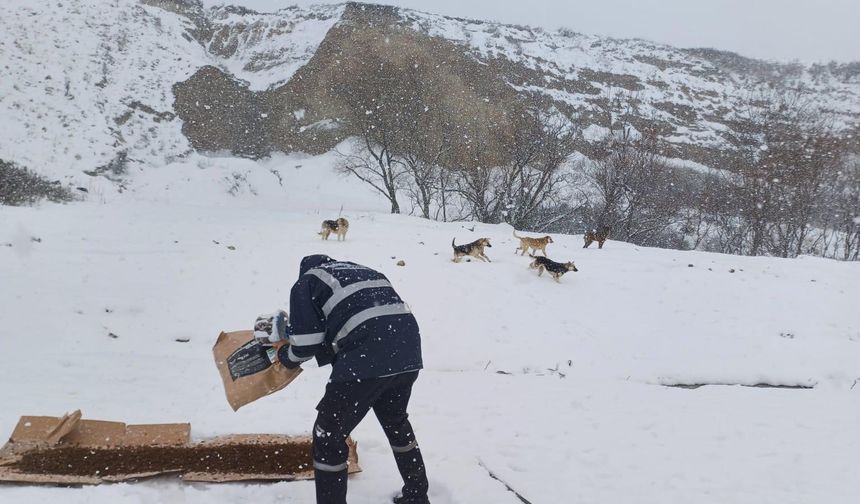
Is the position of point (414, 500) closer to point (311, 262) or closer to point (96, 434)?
point (311, 262)

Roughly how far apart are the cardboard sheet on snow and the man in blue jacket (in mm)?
936

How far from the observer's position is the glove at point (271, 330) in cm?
335

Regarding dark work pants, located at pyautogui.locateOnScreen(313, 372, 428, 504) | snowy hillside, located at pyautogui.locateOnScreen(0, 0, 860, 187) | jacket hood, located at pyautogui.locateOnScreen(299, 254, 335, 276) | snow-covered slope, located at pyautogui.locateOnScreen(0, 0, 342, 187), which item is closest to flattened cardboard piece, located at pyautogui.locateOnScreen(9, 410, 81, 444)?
dark work pants, located at pyautogui.locateOnScreen(313, 372, 428, 504)

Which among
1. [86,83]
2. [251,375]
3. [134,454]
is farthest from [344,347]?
[86,83]

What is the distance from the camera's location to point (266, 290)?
29.6 ft

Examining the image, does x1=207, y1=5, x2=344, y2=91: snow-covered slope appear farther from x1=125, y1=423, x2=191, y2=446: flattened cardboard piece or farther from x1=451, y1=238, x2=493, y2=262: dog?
x1=125, y1=423, x2=191, y2=446: flattened cardboard piece

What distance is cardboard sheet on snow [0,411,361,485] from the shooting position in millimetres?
3596

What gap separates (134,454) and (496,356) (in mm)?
5080

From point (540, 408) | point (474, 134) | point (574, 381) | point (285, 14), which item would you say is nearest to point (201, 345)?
point (540, 408)

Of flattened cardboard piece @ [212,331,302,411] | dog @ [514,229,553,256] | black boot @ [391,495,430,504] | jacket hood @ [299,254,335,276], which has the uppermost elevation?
jacket hood @ [299,254,335,276]

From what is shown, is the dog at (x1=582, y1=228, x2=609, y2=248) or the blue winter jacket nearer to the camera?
the blue winter jacket

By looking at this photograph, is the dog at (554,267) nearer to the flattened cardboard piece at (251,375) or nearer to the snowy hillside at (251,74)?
the flattened cardboard piece at (251,375)

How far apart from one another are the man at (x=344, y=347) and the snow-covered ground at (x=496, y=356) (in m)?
0.79

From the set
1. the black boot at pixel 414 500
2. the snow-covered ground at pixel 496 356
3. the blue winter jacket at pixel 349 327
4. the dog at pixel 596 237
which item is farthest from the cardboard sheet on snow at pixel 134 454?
the dog at pixel 596 237
